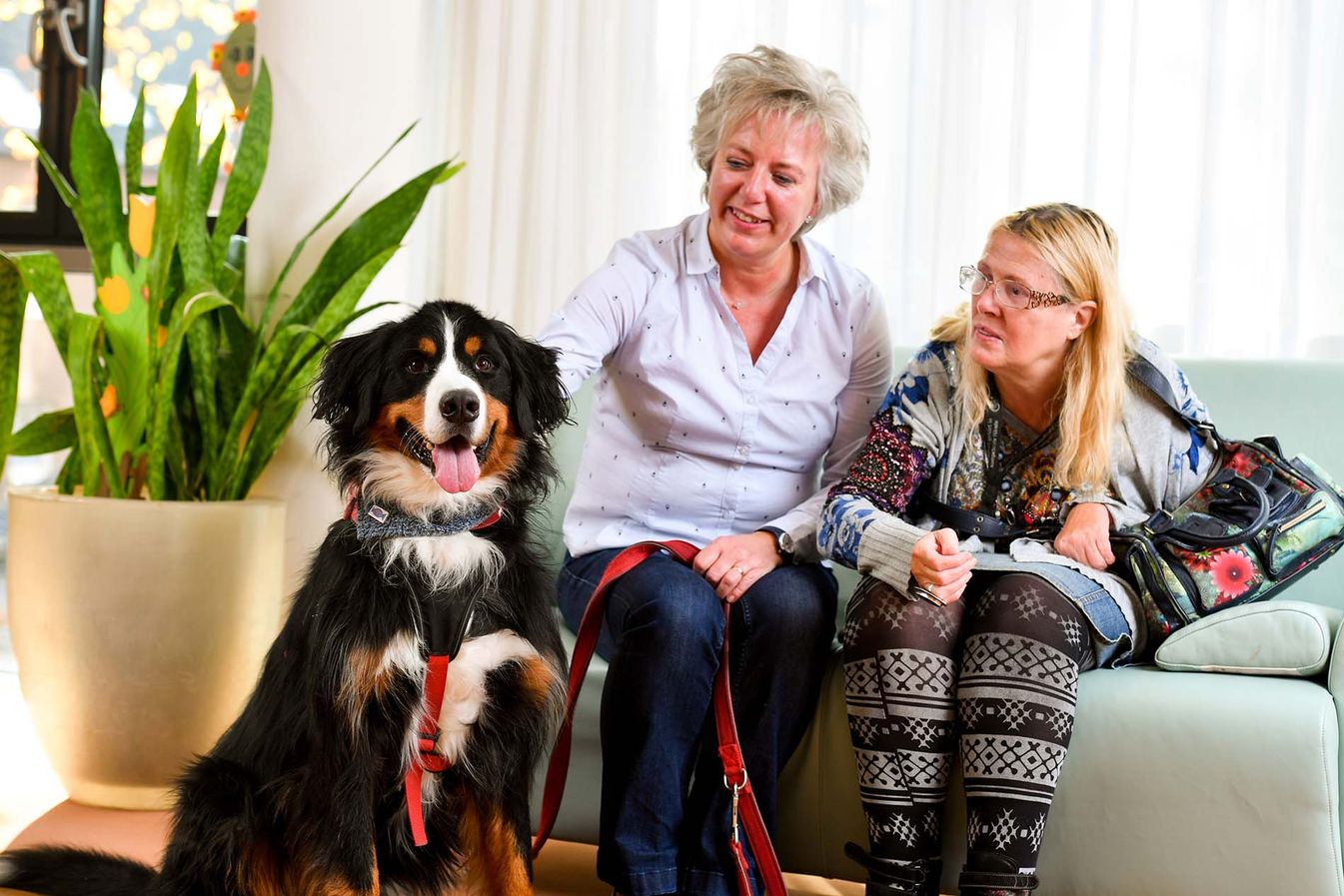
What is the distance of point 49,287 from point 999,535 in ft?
6.16

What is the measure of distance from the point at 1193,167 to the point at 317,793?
91.7 inches

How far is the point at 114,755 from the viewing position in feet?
7.86

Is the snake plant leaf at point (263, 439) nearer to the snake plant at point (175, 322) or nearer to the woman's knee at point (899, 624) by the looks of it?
the snake plant at point (175, 322)

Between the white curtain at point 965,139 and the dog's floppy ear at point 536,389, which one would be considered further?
the white curtain at point 965,139

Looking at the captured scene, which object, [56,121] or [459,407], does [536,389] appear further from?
[56,121]

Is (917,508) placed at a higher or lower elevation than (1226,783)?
higher

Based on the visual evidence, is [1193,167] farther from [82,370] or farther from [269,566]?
[82,370]

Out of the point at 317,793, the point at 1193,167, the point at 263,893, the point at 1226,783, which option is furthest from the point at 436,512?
the point at 1193,167

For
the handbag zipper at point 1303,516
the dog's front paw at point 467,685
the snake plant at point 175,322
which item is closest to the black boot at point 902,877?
the dog's front paw at point 467,685

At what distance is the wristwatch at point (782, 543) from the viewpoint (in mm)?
1949

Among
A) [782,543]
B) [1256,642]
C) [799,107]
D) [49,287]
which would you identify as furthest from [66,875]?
[1256,642]

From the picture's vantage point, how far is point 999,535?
192 centimetres

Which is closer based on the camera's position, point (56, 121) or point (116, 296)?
point (116, 296)

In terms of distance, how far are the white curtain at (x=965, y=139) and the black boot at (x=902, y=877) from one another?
5.18 ft
